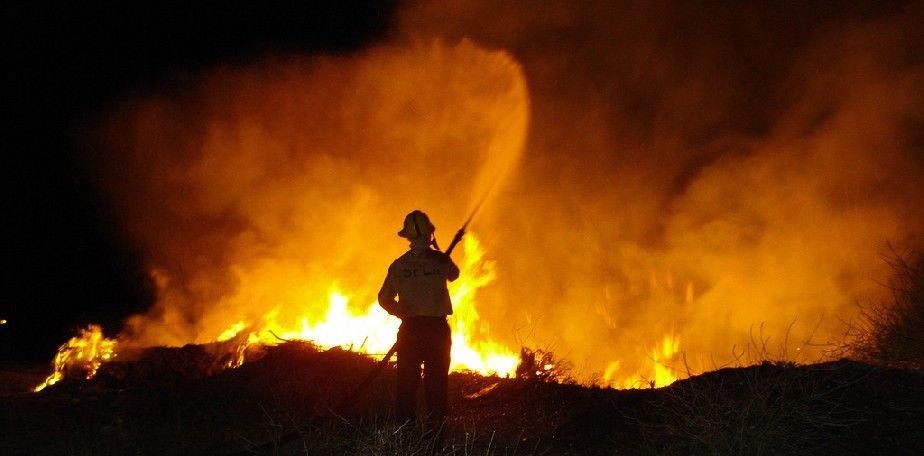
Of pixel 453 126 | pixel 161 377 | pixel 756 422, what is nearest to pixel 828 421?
pixel 756 422

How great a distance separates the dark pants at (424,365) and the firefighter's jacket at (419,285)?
0.31ft

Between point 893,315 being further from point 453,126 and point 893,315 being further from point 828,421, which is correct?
point 453,126

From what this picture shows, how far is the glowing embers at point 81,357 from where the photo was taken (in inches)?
366

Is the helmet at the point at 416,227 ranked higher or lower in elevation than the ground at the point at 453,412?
higher

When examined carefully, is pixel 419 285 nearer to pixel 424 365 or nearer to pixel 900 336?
pixel 424 365

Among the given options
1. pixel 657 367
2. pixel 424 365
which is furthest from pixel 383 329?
pixel 657 367

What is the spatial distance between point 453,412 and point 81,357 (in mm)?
6013

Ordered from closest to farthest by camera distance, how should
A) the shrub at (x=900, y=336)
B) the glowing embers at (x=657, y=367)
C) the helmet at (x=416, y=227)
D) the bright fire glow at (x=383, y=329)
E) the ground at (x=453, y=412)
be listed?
the ground at (x=453, y=412) < the helmet at (x=416, y=227) < the shrub at (x=900, y=336) < the bright fire glow at (x=383, y=329) < the glowing embers at (x=657, y=367)

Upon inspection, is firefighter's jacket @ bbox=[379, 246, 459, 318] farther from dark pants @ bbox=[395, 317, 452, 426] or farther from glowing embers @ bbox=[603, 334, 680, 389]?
glowing embers @ bbox=[603, 334, 680, 389]

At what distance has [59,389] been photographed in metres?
8.20

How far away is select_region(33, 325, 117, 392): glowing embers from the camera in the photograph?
9.30m

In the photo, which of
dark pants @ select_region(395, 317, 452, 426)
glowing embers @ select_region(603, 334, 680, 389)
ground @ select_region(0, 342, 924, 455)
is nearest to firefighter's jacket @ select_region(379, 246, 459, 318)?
dark pants @ select_region(395, 317, 452, 426)

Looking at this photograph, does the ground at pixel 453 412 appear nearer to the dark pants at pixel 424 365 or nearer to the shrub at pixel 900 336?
the dark pants at pixel 424 365

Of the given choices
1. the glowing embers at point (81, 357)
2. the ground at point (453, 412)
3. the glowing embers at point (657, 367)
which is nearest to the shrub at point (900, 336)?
the ground at point (453, 412)
